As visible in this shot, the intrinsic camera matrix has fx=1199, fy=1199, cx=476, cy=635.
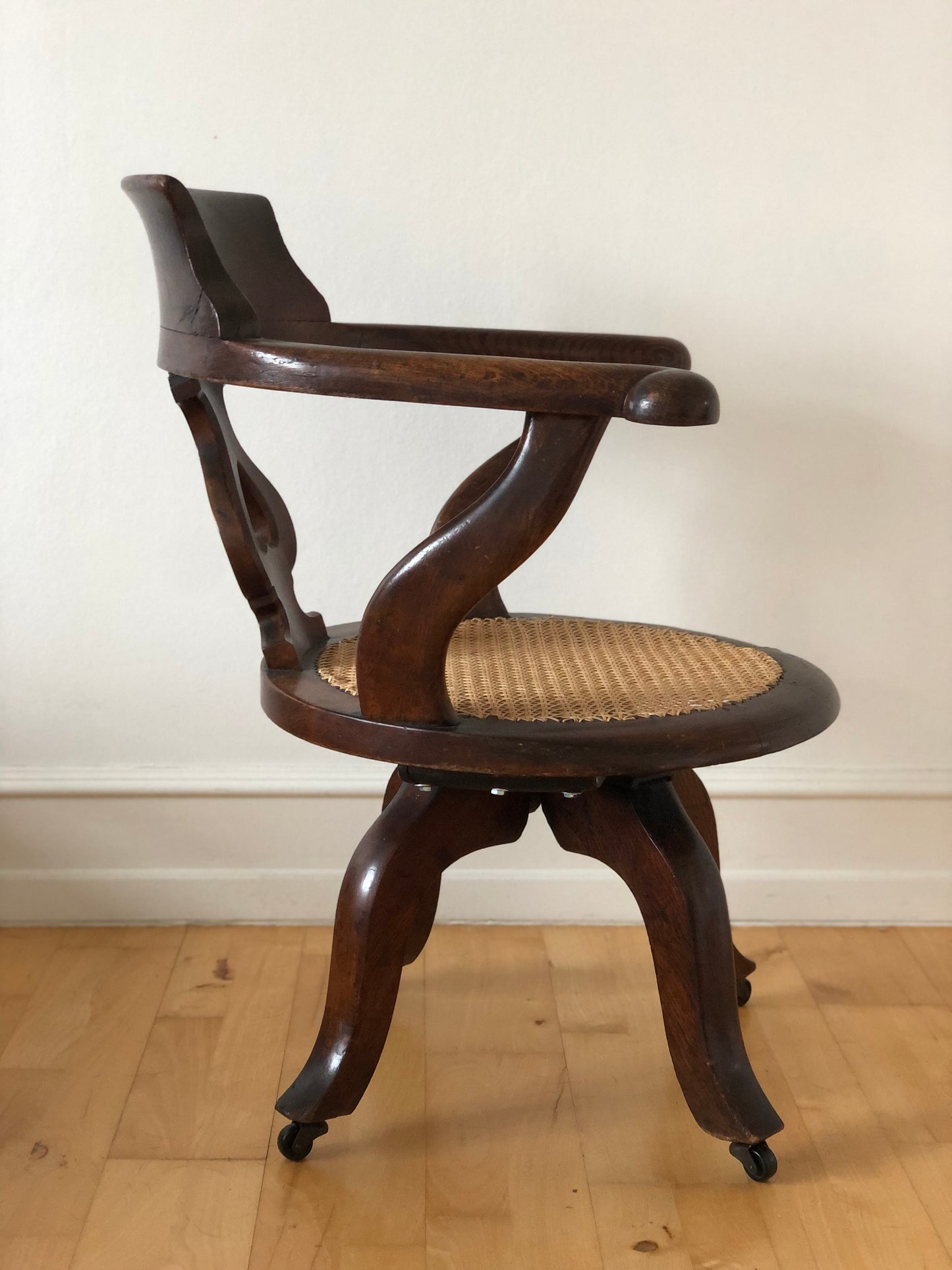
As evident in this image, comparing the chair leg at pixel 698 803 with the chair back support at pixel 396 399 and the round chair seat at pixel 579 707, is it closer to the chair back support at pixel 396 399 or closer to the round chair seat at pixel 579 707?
the round chair seat at pixel 579 707

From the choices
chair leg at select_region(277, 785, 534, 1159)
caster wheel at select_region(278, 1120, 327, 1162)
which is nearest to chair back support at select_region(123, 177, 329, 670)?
chair leg at select_region(277, 785, 534, 1159)

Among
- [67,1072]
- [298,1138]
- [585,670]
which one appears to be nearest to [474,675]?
[585,670]

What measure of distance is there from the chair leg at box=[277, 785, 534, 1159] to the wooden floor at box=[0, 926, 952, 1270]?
76 mm

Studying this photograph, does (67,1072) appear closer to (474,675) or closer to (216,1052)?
(216,1052)

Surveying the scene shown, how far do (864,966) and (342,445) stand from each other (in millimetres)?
843

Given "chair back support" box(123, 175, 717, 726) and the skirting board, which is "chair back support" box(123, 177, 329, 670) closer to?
"chair back support" box(123, 175, 717, 726)

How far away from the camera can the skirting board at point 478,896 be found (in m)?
1.44

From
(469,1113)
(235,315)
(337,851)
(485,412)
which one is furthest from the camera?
(337,851)

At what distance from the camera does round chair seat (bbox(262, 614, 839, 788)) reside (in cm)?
82

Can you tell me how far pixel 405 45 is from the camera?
1268 millimetres

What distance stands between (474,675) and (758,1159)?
455 mm

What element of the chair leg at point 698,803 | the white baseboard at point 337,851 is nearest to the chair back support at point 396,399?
the chair leg at point 698,803

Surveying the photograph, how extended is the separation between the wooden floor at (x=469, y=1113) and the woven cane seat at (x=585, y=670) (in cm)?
41

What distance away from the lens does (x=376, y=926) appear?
0.94 meters
